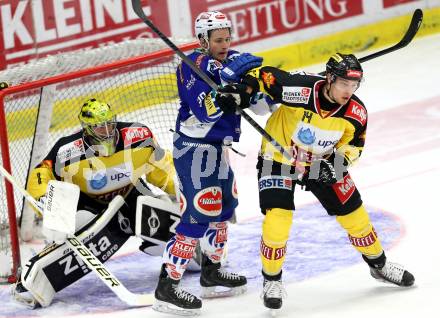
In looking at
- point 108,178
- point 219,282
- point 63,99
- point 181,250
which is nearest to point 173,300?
point 181,250

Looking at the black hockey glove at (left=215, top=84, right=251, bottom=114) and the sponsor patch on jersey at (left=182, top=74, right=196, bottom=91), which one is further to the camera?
the sponsor patch on jersey at (left=182, top=74, right=196, bottom=91)

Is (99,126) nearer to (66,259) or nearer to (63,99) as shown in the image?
(66,259)

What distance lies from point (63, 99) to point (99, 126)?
102cm

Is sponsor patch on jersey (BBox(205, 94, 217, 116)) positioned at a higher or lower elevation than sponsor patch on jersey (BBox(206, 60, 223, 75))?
lower

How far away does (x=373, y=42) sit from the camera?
8.79 meters

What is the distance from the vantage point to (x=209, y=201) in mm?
4617

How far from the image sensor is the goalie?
495 centimetres

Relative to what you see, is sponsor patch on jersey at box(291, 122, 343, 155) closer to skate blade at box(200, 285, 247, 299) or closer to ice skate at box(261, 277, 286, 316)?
ice skate at box(261, 277, 286, 316)

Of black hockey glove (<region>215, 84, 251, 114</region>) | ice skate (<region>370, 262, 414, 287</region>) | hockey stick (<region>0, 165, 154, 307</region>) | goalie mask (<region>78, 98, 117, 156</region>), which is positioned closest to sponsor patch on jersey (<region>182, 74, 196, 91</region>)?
black hockey glove (<region>215, 84, 251, 114</region>)

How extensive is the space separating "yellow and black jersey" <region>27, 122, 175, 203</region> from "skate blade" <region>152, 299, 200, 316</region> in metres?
0.82

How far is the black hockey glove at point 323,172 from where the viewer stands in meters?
4.38

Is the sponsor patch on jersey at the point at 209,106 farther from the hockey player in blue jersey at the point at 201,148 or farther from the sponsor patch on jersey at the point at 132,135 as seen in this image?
the sponsor patch on jersey at the point at 132,135

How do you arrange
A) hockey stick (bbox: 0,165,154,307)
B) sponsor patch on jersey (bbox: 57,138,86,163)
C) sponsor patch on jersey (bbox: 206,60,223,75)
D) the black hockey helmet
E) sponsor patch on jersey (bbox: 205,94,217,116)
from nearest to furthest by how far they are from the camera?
the black hockey helmet
sponsor patch on jersey (bbox: 205,94,217,116)
sponsor patch on jersey (bbox: 206,60,223,75)
hockey stick (bbox: 0,165,154,307)
sponsor patch on jersey (bbox: 57,138,86,163)

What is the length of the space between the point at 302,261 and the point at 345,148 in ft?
2.96
